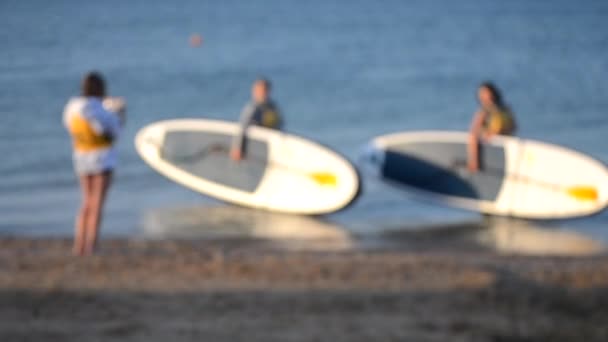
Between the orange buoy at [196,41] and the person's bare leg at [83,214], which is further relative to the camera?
the orange buoy at [196,41]

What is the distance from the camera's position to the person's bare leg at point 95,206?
8.67 metres

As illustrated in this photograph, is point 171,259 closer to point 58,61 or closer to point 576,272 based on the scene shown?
point 576,272

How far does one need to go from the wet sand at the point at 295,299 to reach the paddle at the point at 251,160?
11.0 feet

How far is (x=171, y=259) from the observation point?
29.4ft

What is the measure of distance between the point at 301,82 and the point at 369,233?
21.0 m

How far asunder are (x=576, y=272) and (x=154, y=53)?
36.3 metres

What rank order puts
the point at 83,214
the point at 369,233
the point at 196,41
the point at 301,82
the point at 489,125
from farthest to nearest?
the point at 196,41
the point at 301,82
the point at 489,125
the point at 369,233
the point at 83,214

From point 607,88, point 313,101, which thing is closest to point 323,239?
point 313,101

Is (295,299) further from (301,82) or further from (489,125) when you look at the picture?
(301,82)

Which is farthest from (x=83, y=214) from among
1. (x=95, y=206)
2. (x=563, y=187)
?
(x=563, y=187)

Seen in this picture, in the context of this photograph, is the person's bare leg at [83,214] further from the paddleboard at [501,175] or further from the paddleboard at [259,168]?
the paddleboard at [501,175]

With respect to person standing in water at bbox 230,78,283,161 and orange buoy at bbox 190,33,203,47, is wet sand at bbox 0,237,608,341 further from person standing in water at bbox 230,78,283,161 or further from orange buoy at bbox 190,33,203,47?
orange buoy at bbox 190,33,203,47

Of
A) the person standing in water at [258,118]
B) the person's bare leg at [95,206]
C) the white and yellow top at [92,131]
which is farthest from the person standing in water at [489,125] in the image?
the white and yellow top at [92,131]

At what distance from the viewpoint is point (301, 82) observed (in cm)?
3306
